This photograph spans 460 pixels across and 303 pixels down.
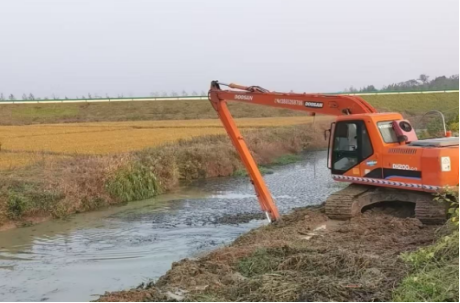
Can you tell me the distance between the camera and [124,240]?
39.0 feet

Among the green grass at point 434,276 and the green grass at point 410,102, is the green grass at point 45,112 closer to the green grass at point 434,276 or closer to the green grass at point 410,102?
the green grass at point 410,102

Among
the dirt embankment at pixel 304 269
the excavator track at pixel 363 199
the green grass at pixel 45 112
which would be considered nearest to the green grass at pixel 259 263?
the dirt embankment at pixel 304 269

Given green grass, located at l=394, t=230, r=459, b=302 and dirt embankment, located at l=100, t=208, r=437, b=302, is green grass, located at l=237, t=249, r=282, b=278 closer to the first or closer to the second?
dirt embankment, located at l=100, t=208, r=437, b=302

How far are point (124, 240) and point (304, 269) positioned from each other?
609 centimetres

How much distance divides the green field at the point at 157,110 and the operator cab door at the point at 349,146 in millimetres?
41180

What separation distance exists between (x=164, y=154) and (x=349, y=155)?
35.6 feet

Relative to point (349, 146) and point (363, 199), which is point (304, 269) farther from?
point (349, 146)

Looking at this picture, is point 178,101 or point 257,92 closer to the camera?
point 257,92

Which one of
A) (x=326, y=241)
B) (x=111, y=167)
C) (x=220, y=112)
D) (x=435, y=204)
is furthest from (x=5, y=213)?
(x=435, y=204)

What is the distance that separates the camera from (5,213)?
13.6 meters

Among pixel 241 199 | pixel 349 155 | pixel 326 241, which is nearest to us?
pixel 326 241

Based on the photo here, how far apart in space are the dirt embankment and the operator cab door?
1484mm

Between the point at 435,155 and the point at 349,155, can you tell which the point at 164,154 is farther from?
the point at 435,155

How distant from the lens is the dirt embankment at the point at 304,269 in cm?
566
